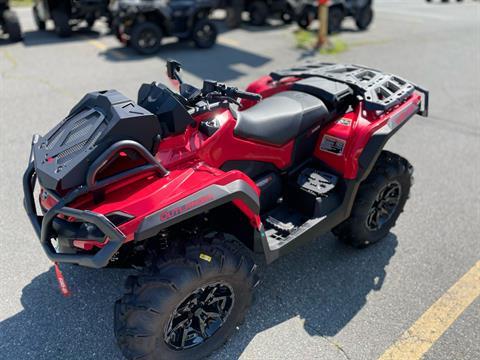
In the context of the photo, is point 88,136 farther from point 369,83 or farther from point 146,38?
point 146,38

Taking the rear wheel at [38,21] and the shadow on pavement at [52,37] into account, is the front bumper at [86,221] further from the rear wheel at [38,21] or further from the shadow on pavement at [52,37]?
the rear wheel at [38,21]

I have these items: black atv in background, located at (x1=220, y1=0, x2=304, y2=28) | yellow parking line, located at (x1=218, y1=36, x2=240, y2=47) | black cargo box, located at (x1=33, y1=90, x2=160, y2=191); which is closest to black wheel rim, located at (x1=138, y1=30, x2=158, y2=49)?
yellow parking line, located at (x1=218, y1=36, x2=240, y2=47)

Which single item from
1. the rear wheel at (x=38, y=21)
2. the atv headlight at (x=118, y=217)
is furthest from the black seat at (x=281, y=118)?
the rear wheel at (x=38, y=21)

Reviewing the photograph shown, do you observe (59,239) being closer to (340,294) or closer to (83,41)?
(340,294)

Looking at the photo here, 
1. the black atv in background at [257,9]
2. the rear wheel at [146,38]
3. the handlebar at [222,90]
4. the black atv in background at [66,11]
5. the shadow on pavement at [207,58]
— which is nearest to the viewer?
the handlebar at [222,90]

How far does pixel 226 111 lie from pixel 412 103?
5.24 feet

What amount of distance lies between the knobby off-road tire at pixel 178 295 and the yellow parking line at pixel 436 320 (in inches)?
40.3

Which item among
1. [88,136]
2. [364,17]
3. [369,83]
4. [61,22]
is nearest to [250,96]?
[88,136]

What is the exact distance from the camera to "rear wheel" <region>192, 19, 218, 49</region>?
905 centimetres

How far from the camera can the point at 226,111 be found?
2523mm

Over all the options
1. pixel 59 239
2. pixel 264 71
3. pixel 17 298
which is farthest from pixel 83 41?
pixel 59 239

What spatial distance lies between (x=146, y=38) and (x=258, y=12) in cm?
432

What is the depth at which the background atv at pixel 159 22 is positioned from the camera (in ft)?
27.5

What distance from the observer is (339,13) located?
36.7 feet
